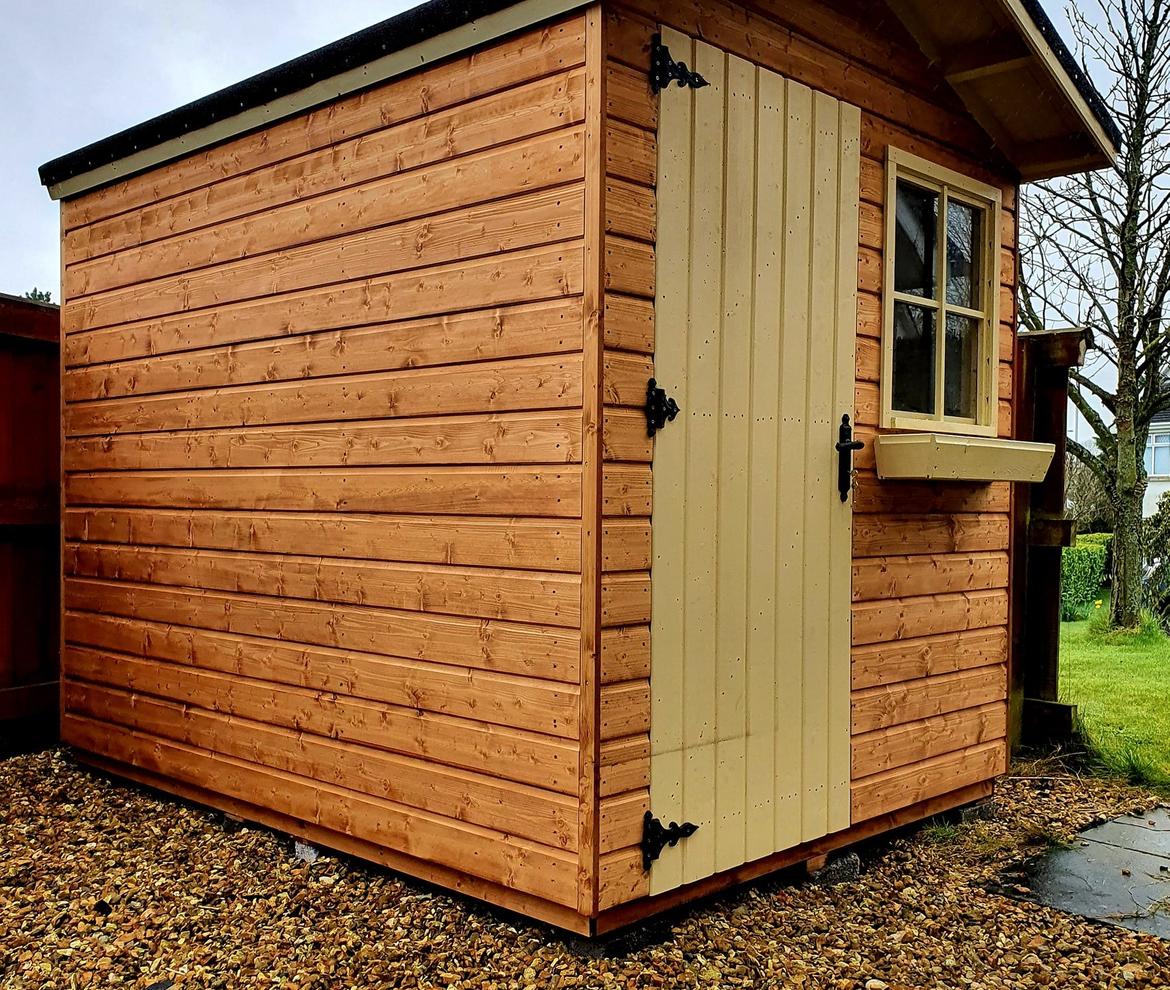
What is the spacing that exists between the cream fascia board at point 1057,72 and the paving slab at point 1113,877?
2.92 meters

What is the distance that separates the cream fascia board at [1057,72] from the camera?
3.99 m

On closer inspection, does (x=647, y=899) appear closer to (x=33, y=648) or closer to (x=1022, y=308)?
(x=33, y=648)

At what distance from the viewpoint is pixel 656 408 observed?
321 cm

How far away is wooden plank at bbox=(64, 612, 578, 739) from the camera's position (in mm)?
3238

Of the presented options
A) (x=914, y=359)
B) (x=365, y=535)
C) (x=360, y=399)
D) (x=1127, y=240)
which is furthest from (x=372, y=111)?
(x=1127, y=240)

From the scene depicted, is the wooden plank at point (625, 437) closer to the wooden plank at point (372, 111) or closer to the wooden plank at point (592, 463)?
the wooden plank at point (592, 463)

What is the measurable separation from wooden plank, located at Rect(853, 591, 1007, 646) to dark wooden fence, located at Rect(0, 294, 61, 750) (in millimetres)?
4222

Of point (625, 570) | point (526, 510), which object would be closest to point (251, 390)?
point (526, 510)

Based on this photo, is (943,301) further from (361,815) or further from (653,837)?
(361,815)

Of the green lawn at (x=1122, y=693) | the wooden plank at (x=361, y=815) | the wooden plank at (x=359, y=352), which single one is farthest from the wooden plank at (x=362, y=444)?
the green lawn at (x=1122, y=693)

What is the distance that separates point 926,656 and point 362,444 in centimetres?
239

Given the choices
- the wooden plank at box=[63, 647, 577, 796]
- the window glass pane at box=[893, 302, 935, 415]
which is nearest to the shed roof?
the window glass pane at box=[893, 302, 935, 415]

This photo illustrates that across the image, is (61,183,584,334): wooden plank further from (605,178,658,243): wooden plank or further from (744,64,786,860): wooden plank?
(744,64,786,860): wooden plank

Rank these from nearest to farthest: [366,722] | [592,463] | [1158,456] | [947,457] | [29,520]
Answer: [592,463] → [366,722] → [947,457] → [29,520] → [1158,456]
